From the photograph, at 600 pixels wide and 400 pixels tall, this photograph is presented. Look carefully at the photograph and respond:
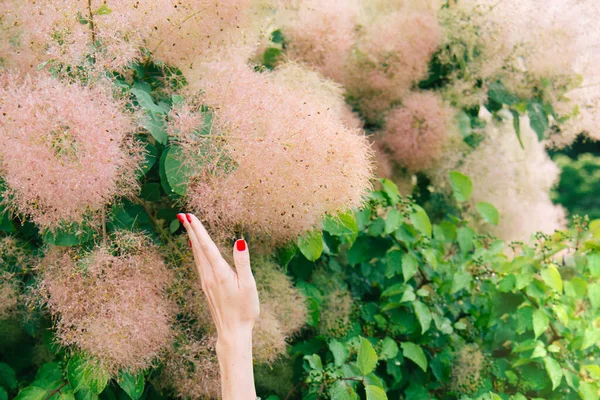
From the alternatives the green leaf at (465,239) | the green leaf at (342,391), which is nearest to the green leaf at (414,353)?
the green leaf at (342,391)

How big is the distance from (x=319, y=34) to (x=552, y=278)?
3.53 ft

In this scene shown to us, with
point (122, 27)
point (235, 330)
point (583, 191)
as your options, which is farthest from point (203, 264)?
point (583, 191)

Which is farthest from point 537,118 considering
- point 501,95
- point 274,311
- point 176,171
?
point 176,171

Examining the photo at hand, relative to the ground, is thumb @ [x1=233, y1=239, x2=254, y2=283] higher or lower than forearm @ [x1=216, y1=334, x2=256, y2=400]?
higher

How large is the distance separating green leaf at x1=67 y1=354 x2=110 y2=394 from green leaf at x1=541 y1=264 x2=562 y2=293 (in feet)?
4.14

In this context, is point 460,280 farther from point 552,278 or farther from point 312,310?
point 312,310

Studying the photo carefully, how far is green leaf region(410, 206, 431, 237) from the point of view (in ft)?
6.05

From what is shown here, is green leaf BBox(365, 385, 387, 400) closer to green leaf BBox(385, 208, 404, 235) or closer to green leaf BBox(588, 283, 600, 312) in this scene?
green leaf BBox(385, 208, 404, 235)

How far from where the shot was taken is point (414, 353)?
1.79 meters

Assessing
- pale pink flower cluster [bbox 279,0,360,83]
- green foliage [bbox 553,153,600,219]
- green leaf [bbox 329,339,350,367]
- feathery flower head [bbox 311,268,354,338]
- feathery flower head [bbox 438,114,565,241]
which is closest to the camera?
green leaf [bbox 329,339,350,367]

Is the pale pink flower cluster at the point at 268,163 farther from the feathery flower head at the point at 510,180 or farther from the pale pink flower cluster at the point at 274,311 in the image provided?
the feathery flower head at the point at 510,180

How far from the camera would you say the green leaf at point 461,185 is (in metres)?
2.06

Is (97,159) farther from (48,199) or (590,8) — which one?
(590,8)

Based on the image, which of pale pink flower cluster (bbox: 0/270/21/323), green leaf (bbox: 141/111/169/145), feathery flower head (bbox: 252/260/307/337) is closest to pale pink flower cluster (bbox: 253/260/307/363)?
feathery flower head (bbox: 252/260/307/337)
